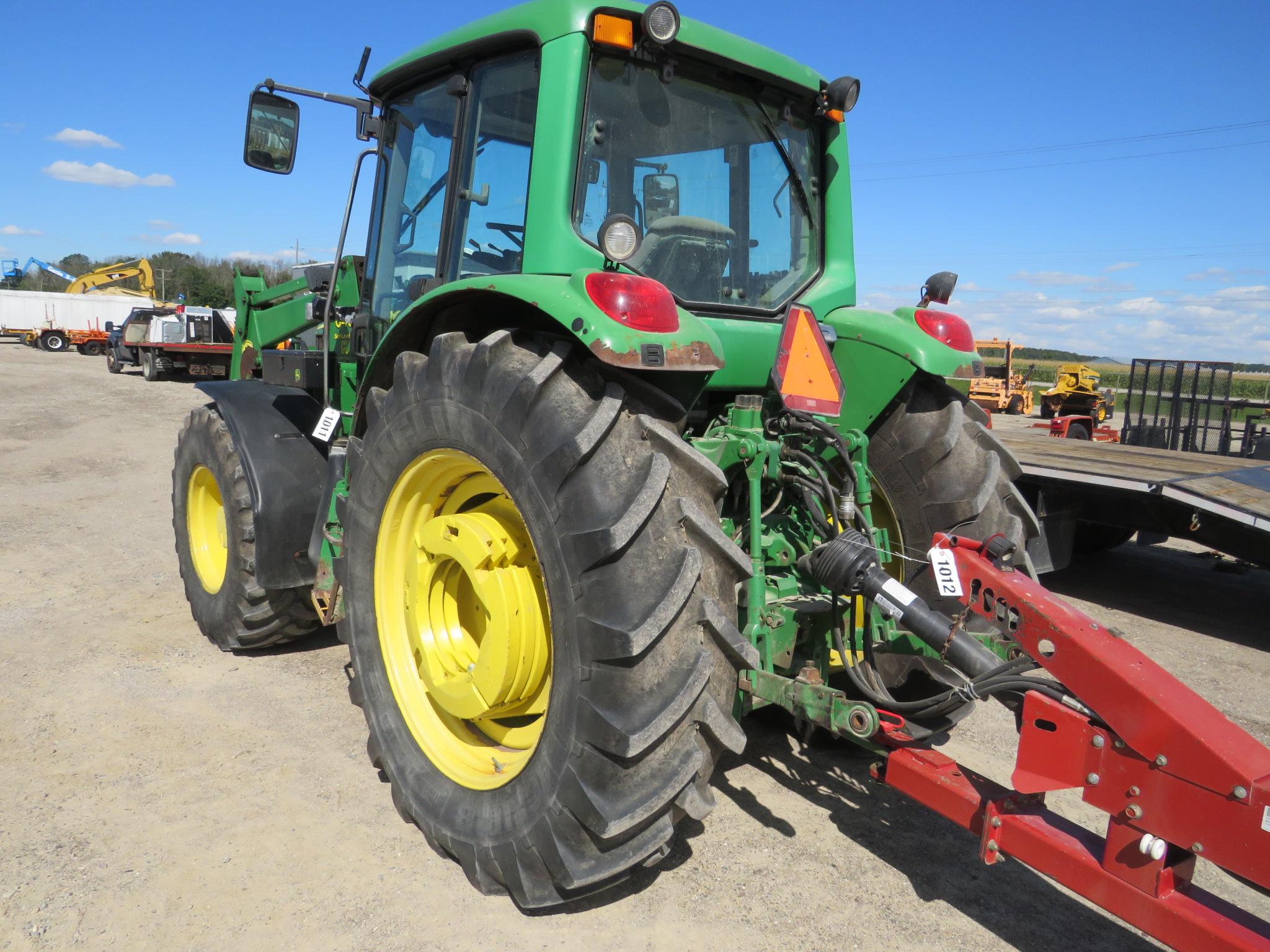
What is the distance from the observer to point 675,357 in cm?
216

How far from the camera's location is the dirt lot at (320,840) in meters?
2.32

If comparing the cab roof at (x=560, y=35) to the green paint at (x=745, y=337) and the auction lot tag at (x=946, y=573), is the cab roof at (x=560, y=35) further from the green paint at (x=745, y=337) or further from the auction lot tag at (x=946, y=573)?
the auction lot tag at (x=946, y=573)

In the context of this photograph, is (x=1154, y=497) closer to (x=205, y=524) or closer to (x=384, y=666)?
(x=384, y=666)

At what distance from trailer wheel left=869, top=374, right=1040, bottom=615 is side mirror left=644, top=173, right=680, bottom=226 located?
1.04 m

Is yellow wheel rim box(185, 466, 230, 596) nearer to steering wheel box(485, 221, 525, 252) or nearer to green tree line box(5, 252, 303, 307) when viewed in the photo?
steering wheel box(485, 221, 525, 252)

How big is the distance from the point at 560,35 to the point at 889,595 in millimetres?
1841

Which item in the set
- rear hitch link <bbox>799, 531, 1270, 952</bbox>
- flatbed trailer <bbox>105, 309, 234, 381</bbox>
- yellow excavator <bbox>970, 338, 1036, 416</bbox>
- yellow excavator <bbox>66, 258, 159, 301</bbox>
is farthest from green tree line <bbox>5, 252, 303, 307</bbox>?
rear hitch link <bbox>799, 531, 1270, 952</bbox>

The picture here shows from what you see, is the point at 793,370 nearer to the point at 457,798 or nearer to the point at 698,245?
the point at 698,245

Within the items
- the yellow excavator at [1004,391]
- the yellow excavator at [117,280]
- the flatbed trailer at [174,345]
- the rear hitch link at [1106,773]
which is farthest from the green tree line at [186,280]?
the rear hitch link at [1106,773]

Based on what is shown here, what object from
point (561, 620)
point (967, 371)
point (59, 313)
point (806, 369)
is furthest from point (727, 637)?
point (59, 313)

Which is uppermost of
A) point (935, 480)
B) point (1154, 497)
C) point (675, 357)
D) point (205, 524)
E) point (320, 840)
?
point (675, 357)

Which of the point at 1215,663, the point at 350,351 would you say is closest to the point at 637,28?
the point at 350,351

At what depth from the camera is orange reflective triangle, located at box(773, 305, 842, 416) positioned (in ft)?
8.86

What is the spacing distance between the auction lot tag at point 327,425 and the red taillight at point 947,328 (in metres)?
2.47
